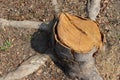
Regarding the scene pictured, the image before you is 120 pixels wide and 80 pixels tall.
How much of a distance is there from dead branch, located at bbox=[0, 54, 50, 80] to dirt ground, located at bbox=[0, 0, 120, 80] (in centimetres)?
6

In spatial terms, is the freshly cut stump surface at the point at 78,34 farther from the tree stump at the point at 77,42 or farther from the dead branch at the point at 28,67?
the dead branch at the point at 28,67

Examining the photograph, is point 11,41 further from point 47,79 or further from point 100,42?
point 100,42

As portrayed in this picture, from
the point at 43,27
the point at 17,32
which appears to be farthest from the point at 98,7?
the point at 17,32

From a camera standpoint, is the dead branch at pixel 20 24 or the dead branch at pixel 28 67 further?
the dead branch at pixel 20 24

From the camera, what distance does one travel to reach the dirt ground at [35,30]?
4844 mm

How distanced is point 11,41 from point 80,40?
1234 mm

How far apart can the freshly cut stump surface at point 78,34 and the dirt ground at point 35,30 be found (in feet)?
1.30

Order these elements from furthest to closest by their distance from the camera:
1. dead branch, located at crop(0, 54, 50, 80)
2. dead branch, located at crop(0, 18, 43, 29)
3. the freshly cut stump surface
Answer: dead branch, located at crop(0, 18, 43, 29)
dead branch, located at crop(0, 54, 50, 80)
the freshly cut stump surface

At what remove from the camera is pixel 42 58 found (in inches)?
190

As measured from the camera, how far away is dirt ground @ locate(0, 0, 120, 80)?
15.9 feet

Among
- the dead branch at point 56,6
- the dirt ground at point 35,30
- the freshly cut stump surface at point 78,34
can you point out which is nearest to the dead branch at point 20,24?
the dirt ground at point 35,30

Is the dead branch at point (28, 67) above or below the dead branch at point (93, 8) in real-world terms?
below

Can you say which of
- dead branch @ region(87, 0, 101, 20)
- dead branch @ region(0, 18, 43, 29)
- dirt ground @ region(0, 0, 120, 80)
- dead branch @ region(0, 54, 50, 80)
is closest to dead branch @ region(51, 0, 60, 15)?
dirt ground @ region(0, 0, 120, 80)

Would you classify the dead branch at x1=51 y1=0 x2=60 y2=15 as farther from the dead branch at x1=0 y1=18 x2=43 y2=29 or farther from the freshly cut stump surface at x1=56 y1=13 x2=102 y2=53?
the freshly cut stump surface at x1=56 y1=13 x2=102 y2=53
